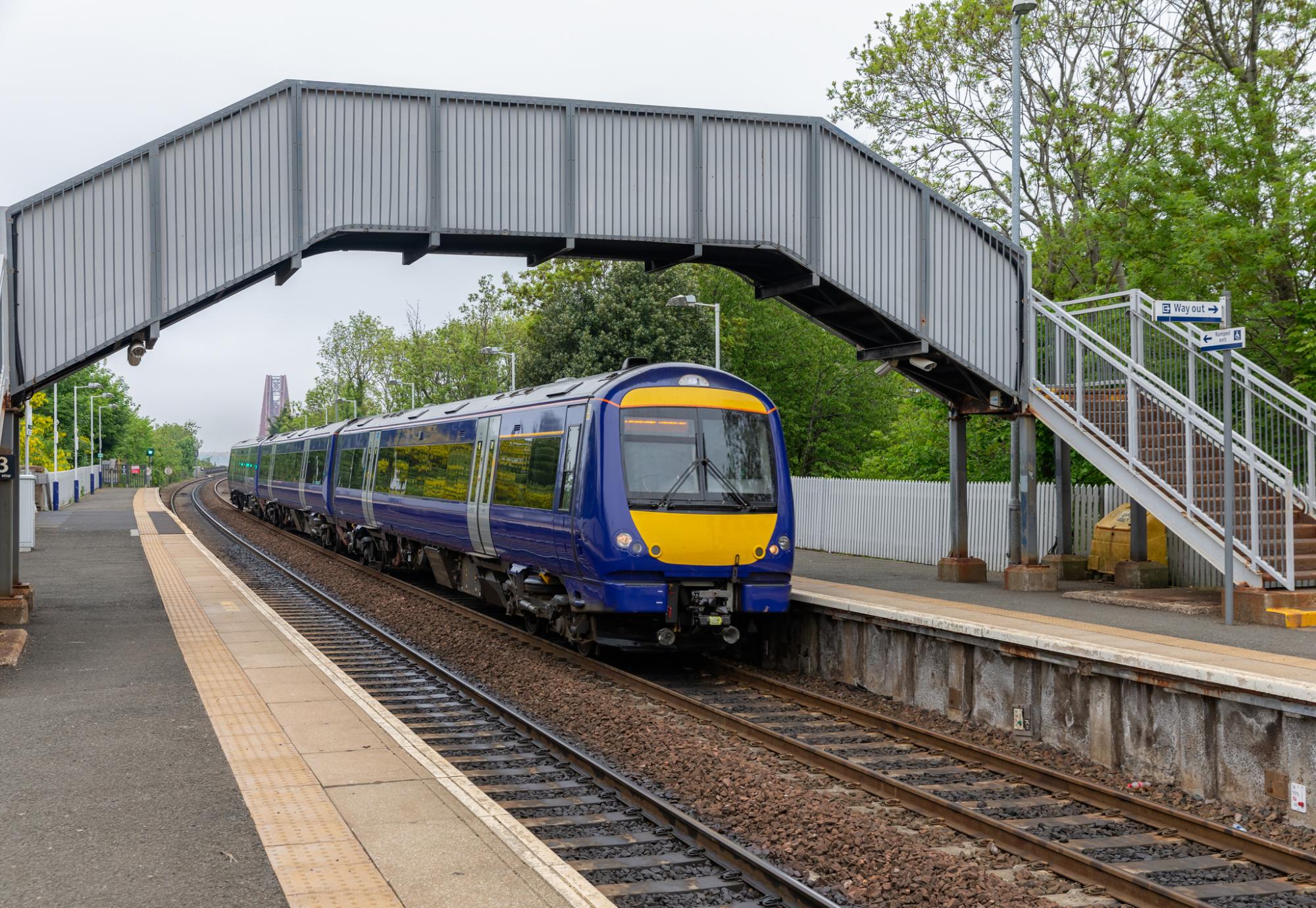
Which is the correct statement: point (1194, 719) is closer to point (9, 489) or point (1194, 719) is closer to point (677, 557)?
point (677, 557)

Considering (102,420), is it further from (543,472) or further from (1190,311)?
(1190,311)

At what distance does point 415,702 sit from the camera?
36.6ft

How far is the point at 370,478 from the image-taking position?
→ 2281 cm

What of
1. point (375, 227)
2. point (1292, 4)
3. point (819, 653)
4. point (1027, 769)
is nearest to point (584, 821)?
point (1027, 769)

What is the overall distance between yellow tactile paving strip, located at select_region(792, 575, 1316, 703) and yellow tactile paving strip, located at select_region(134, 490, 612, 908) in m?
4.77

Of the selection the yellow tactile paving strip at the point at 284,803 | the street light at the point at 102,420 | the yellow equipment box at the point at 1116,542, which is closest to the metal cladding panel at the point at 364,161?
the yellow tactile paving strip at the point at 284,803

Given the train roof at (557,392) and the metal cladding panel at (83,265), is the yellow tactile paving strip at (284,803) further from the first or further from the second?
the train roof at (557,392)

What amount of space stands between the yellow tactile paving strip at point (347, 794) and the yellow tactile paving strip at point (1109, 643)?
4773mm

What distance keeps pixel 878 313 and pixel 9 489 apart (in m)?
11.2

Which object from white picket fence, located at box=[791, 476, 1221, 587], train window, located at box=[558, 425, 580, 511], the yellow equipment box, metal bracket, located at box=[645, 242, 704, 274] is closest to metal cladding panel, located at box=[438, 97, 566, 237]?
metal bracket, located at box=[645, 242, 704, 274]

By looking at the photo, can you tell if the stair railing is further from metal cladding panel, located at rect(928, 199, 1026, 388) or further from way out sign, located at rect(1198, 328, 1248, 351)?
way out sign, located at rect(1198, 328, 1248, 351)

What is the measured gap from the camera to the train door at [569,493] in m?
12.1

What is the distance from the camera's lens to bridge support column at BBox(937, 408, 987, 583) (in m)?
18.0

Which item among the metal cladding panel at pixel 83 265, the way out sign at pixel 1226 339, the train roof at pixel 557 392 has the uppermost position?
the metal cladding panel at pixel 83 265
